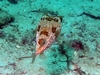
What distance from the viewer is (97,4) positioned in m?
6.83

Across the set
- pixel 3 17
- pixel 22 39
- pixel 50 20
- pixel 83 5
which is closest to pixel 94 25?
pixel 83 5

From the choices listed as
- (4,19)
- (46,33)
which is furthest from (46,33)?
(4,19)

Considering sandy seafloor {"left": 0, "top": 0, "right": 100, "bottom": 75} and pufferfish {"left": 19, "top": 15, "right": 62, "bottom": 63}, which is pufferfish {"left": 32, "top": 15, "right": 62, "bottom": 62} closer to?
pufferfish {"left": 19, "top": 15, "right": 62, "bottom": 63}

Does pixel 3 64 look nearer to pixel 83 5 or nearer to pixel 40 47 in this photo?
pixel 40 47

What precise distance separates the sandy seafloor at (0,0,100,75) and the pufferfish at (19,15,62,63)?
1.49 meters

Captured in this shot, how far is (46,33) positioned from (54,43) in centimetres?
218

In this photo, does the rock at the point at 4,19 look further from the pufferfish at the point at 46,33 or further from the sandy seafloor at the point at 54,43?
the pufferfish at the point at 46,33

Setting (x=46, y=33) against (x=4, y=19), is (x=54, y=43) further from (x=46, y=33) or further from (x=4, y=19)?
(x=46, y=33)

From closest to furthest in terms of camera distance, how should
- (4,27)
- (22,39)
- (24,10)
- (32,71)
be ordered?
(32,71), (22,39), (4,27), (24,10)

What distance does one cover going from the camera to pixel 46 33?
8.92ft

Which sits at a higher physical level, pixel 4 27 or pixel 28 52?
pixel 4 27

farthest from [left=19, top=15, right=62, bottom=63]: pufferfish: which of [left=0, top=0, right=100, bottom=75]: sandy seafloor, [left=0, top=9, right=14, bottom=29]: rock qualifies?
[left=0, top=9, right=14, bottom=29]: rock

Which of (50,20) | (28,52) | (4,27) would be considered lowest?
(28,52)

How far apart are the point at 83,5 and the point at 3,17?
8.60 feet
